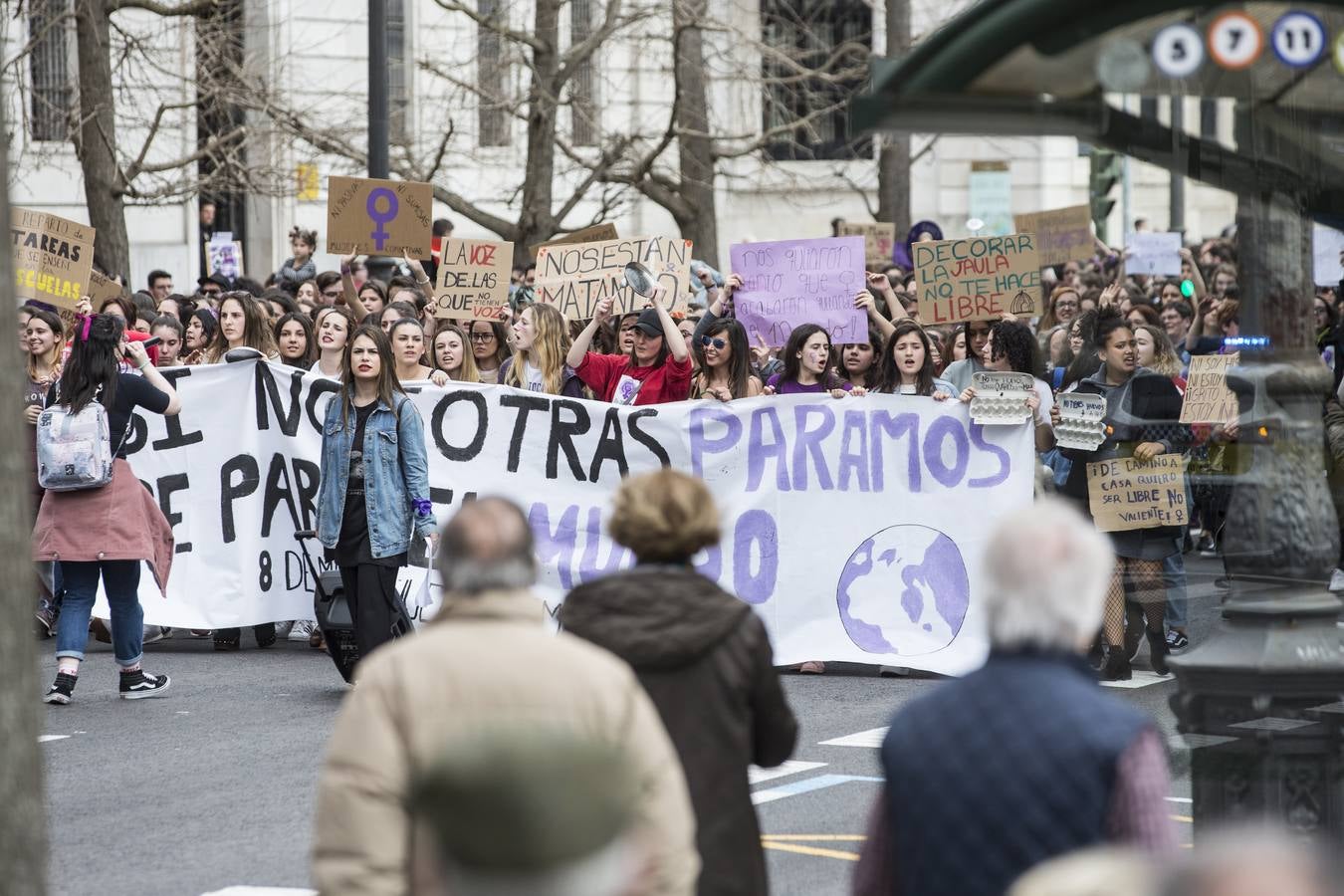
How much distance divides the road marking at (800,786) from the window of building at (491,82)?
14.1 m

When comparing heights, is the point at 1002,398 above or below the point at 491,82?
below

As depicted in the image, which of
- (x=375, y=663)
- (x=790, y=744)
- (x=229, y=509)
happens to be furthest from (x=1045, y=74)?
(x=229, y=509)

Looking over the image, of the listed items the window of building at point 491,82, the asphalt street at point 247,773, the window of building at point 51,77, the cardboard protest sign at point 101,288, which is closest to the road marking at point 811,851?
the asphalt street at point 247,773

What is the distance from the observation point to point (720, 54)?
23641mm

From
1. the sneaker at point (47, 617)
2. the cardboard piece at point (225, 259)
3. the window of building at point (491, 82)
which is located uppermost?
the window of building at point (491, 82)

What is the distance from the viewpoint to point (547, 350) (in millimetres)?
11422

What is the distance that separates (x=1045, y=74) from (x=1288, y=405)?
1.12 metres

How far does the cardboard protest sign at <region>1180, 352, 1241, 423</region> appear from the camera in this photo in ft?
34.4

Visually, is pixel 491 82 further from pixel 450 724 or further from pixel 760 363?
pixel 450 724

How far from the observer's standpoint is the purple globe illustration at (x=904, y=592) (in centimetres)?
1009

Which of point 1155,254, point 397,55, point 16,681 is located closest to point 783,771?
point 16,681

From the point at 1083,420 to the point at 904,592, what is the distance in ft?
3.96

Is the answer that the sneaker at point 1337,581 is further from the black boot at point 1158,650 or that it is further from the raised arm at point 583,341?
the raised arm at point 583,341

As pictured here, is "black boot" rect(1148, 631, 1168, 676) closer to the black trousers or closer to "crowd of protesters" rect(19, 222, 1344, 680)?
"crowd of protesters" rect(19, 222, 1344, 680)
